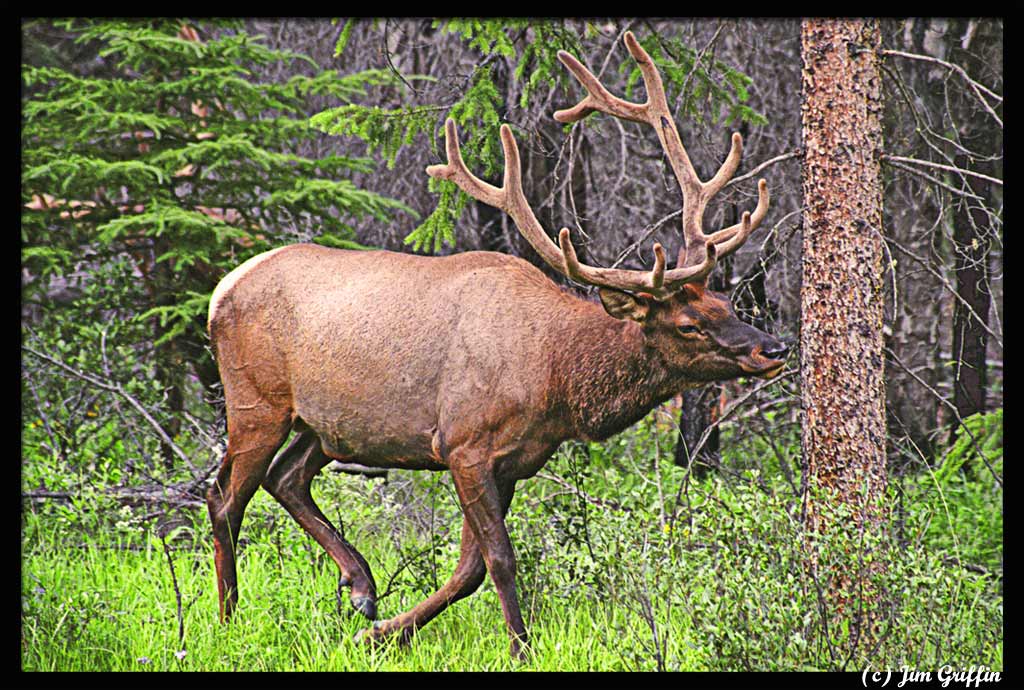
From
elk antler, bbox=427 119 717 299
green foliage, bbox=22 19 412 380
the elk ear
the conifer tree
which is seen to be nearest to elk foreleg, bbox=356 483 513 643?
the elk ear

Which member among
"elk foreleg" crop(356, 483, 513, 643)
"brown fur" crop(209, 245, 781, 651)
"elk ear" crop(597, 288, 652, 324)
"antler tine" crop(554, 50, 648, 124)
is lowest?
"elk foreleg" crop(356, 483, 513, 643)

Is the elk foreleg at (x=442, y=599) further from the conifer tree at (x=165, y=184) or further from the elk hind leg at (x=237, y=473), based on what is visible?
the conifer tree at (x=165, y=184)

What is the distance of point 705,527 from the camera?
5480 millimetres

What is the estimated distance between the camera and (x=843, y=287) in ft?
18.2

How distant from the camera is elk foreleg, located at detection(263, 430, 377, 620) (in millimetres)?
5777

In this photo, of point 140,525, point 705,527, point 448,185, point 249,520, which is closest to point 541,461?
point 705,527

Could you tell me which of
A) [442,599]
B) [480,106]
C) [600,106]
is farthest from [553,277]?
[442,599]

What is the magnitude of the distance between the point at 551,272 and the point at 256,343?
3.11 meters

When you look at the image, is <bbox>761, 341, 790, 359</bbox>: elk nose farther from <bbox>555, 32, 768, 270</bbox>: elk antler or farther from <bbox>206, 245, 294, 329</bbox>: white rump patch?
<bbox>206, 245, 294, 329</bbox>: white rump patch

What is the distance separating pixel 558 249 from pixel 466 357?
635mm

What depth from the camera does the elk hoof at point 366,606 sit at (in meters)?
5.72

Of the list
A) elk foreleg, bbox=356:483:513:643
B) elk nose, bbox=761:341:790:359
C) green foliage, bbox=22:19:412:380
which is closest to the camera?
elk nose, bbox=761:341:790:359

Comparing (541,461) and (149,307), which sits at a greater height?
(541,461)

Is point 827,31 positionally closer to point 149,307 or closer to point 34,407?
point 149,307
